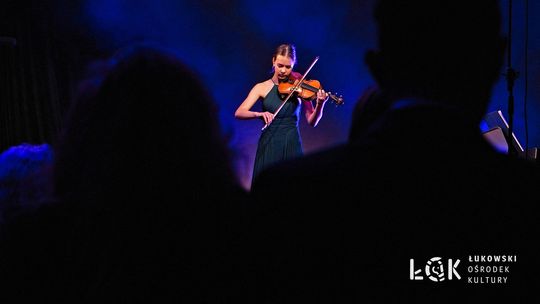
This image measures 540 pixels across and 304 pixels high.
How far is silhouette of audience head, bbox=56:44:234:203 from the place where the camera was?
0.84 metres

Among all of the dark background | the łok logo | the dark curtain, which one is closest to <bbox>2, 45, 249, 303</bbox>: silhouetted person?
the łok logo

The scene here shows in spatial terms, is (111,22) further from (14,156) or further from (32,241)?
(32,241)

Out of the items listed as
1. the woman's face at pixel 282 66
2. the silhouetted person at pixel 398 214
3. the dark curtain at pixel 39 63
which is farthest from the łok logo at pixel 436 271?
the dark curtain at pixel 39 63

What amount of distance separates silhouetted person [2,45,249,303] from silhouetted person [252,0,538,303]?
13cm

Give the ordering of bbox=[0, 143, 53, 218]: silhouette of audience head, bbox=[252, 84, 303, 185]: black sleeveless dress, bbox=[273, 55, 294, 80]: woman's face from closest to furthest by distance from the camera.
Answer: bbox=[0, 143, 53, 218]: silhouette of audience head < bbox=[252, 84, 303, 185]: black sleeveless dress < bbox=[273, 55, 294, 80]: woman's face

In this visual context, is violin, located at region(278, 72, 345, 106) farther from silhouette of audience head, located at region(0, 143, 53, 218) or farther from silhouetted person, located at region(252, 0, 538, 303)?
silhouetted person, located at region(252, 0, 538, 303)

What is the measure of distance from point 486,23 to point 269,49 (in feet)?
18.2

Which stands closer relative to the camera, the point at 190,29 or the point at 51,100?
the point at 51,100

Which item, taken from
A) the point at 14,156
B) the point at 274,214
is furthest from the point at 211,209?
the point at 14,156

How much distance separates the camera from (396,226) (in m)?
0.68

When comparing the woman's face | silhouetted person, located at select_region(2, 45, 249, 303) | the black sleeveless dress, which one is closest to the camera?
silhouetted person, located at select_region(2, 45, 249, 303)

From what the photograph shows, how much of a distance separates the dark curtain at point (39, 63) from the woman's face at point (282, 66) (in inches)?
83.8


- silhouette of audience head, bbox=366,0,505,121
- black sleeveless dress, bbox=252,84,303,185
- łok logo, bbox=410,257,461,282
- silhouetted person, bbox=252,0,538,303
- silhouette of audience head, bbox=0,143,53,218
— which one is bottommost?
łok logo, bbox=410,257,461,282

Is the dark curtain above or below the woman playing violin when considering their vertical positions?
above
